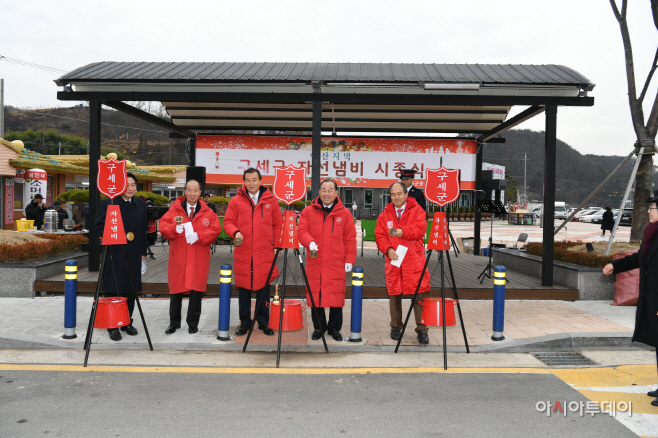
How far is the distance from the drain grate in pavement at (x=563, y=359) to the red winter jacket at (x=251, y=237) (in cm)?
338

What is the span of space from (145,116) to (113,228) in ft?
18.8

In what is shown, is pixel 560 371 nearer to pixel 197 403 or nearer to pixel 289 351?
pixel 289 351

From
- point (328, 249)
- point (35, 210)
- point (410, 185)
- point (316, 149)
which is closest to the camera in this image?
point (328, 249)

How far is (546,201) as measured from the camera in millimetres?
8086

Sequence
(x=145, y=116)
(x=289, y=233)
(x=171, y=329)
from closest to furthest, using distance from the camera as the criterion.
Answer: (x=289, y=233) < (x=171, y=329) < (x=145, y=116)

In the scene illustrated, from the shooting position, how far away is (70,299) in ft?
17.9

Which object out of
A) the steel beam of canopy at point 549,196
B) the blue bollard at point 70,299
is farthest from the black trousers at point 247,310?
the steel beam of canopy at point 549,196

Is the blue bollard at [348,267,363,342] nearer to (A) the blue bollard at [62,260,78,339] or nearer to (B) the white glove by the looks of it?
(B) the white glove

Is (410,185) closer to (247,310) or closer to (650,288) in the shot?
(247,310)

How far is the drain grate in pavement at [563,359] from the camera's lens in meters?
5.07

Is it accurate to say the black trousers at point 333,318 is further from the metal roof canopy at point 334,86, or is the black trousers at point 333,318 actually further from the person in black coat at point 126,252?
the metal roof canopy at point 334,86

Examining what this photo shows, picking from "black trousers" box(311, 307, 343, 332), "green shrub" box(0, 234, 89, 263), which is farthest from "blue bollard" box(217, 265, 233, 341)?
"green shrub" box(0, 234, 89, 263)

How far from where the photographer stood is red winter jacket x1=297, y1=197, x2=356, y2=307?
538 centimetres

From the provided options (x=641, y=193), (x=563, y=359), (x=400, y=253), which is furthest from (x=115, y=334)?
(x=641, y=193)
